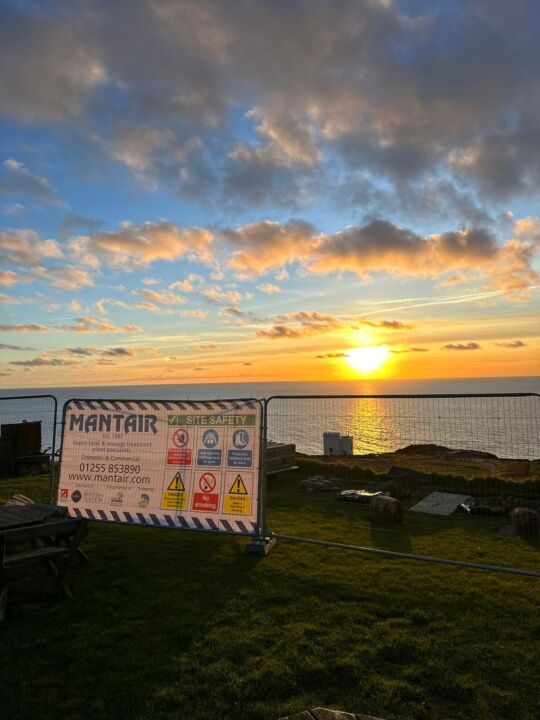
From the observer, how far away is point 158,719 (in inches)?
140

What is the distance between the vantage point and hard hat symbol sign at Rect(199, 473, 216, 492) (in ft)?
25.3

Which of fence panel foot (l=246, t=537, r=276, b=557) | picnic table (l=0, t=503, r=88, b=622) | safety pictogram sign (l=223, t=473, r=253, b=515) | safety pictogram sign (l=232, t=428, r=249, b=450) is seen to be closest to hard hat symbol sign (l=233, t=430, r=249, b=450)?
safety pictogram sign (l=232, t=428, r=249, b=450)

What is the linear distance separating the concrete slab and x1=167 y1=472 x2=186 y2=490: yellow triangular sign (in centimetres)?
563

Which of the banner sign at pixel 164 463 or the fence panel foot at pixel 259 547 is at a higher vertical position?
the banner sign at pixel 164 463

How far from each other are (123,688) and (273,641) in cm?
146

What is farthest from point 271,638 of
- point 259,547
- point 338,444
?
point 338,444

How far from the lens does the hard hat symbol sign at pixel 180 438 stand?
8023mm

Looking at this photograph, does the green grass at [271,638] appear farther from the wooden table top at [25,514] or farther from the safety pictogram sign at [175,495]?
the wooden table top at [25,514]

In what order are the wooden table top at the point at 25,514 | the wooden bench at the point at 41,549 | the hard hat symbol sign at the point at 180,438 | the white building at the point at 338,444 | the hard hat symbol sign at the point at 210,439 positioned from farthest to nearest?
the white building at the point at 338,444, the hard hat symbol sign at the point at 180,438, the hard hat symbol sign at the point at 210,439, the wooden table top at the point at 25,514, the wooden bench at the point at 41,549

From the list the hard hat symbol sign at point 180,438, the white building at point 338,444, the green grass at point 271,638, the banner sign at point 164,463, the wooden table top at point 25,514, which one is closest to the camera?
the green grass at point 271,638

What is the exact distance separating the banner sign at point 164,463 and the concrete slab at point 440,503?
196 inches

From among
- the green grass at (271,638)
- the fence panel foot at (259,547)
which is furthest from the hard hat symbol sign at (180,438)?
the fence panel foot at (259,547)

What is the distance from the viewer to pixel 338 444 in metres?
23.9

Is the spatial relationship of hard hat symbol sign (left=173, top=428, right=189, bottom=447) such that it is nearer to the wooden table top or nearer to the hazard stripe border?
the hazard stripe border
